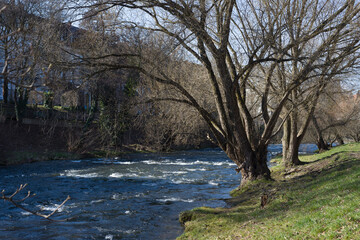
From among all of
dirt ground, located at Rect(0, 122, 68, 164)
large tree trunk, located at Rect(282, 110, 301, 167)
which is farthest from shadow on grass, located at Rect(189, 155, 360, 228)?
dirt ground, located at Rect(0, 122, 68, 164)

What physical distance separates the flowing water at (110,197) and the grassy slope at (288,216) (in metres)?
1.17

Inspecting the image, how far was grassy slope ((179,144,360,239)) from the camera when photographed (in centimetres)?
670

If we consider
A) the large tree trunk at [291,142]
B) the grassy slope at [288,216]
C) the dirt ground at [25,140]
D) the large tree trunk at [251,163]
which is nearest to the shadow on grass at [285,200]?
the grassy slope at [288,216]

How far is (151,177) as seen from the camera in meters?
23.1

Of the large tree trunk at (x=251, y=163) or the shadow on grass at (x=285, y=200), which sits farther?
the large tree trunk at (x=251, y=163)

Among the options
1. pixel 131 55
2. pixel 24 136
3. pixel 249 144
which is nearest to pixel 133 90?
pixel 131 55

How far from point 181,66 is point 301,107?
6.90 metres

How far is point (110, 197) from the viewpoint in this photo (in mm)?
16594

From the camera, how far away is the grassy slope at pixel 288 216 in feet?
22.0

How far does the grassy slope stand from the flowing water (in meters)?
1.17

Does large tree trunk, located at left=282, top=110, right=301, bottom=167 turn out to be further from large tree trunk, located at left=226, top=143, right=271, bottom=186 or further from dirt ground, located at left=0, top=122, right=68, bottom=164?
dirt ground, located at left=0, top=122, right=68, bottom=164

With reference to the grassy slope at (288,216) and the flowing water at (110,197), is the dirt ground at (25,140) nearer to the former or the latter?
the flowing water at (110,197)

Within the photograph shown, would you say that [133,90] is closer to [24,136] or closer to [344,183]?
[344,183]

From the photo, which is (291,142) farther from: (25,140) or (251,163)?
(25,140)
